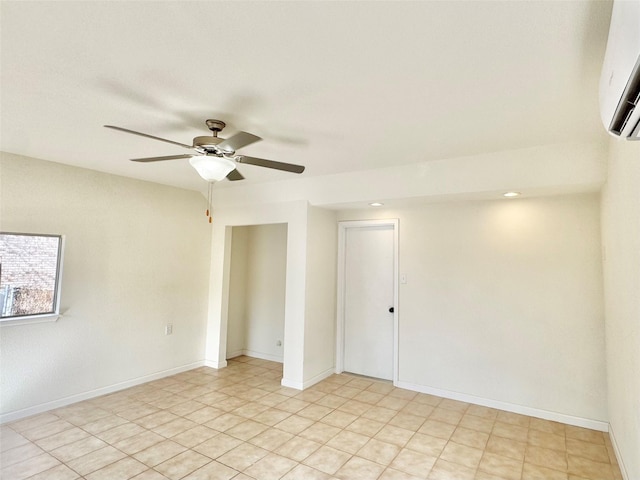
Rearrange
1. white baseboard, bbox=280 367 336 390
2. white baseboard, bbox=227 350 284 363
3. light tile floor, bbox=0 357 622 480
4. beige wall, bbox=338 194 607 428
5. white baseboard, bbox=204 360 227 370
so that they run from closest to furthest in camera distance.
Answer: light tile floor, bbox=0 357 622 480 → beige wall, bbox=338 194 607 428 → white baseboard, bbox=280 367 336 390 → white baseboard, bbox=204 360 227 370 → white baseboard, bbox=227 350 284 363

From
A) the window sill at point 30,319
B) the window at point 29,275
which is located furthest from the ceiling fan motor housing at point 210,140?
the window sill at point 30,319

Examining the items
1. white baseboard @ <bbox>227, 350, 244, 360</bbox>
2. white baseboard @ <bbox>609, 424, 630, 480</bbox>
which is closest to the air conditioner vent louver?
white baseboard @ <bbox>609, 424, 630, 480</bbox>

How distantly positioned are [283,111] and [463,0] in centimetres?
127

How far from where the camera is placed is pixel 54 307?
11.4 feet

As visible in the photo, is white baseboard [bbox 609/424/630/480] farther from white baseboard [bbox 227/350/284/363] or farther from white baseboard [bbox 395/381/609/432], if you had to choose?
white baseboard [bbox 227/350/284/363]

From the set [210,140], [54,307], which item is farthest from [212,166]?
[54,307]

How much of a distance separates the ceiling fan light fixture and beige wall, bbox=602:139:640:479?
2379 millimetres

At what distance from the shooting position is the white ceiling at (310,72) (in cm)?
141

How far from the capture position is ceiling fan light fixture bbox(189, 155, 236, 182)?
2.29 meters

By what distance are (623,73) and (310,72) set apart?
4.31 feet

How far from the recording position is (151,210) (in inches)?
170

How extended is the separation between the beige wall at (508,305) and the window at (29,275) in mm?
3796

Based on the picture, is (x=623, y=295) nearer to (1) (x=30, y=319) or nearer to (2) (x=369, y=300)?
(2) (x=369, y=300)

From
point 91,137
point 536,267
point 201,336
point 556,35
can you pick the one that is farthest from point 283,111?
point 201,336
